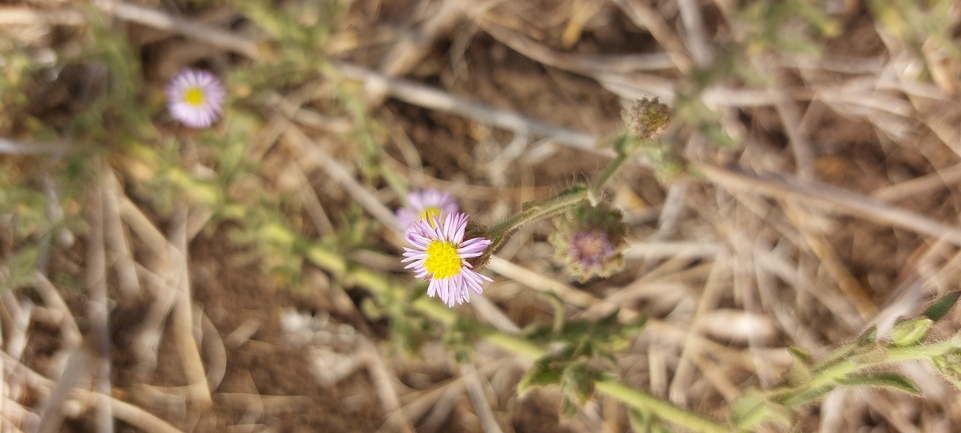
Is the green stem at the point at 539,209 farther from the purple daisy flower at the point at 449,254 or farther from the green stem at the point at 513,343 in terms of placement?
the green stem at the point at 513,343

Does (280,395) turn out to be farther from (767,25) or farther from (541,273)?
(767,25)

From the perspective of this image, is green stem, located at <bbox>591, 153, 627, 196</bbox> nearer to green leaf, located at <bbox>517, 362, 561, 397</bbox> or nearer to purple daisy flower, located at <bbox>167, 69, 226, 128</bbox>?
green leaf, located at <bbox>517, 362, 561, 397</bbox>

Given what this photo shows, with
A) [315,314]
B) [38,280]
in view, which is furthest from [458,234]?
[38,280]

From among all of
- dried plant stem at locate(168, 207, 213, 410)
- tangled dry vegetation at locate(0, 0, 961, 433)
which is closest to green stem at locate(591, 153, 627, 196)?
tangled dry vegetation at locate(0, 0, 961, 433)

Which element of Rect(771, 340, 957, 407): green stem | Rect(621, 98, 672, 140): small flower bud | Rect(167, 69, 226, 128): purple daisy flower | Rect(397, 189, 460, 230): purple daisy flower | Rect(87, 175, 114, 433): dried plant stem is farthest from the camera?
Rect(87, 175, 114, 433): dried plant stem

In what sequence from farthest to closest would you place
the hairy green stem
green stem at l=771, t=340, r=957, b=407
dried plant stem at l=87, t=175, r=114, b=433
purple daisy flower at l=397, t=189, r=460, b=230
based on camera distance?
dried plant stem at l=87, t=175, r=114, b=433
purple daisy flower at l=397, t=189, r=460, b=230
the hairy green stem
green stem at l=771, t=340, r=957, b=407

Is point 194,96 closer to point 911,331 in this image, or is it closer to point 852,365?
point 852,365
